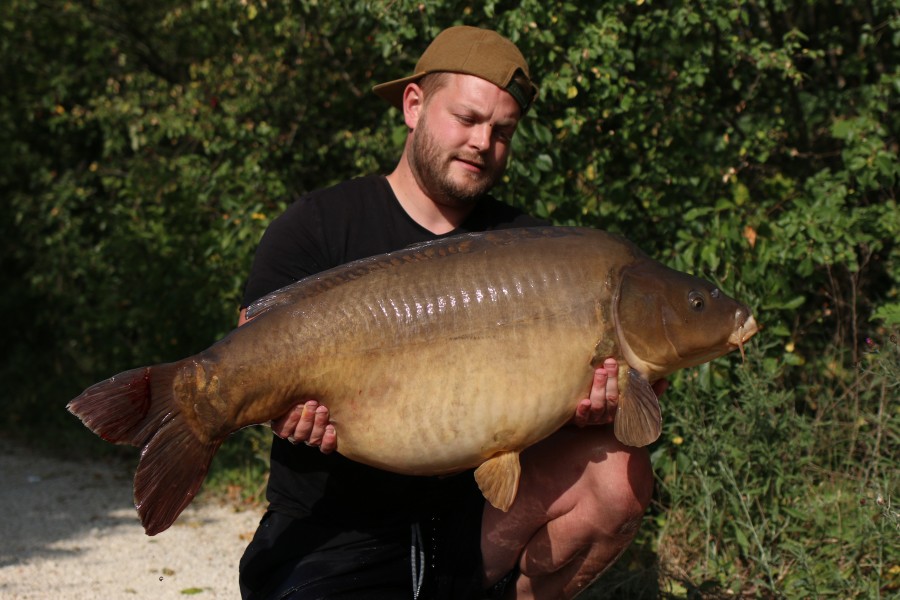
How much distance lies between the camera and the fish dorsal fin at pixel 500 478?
229 centimetres

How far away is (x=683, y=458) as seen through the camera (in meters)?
3.54

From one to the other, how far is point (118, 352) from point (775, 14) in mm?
4002

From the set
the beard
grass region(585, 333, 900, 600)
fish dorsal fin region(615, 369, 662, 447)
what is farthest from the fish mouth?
grass region(585, 333, 900, 600)

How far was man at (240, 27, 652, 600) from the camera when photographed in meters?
2.57

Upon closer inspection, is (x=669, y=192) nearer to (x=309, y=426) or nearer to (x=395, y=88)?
(x=395, y=88)

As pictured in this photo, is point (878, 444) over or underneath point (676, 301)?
underneath

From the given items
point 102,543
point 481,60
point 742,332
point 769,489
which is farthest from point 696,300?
point 102,543

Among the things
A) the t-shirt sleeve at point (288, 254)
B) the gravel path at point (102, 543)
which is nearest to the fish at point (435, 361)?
the t-shirt sleeve at point (288, 254)

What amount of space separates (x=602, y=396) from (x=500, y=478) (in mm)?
283

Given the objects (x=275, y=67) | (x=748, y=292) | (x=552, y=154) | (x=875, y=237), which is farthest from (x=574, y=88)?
(x=275, y=67)

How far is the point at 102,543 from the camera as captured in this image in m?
4.33

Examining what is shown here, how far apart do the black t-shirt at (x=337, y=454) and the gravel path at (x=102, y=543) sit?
121 centimetres

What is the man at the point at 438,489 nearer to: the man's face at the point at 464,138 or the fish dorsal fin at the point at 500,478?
the man's face at the point at 464,138

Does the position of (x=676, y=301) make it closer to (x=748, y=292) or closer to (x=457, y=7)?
(x=748, y=292)
